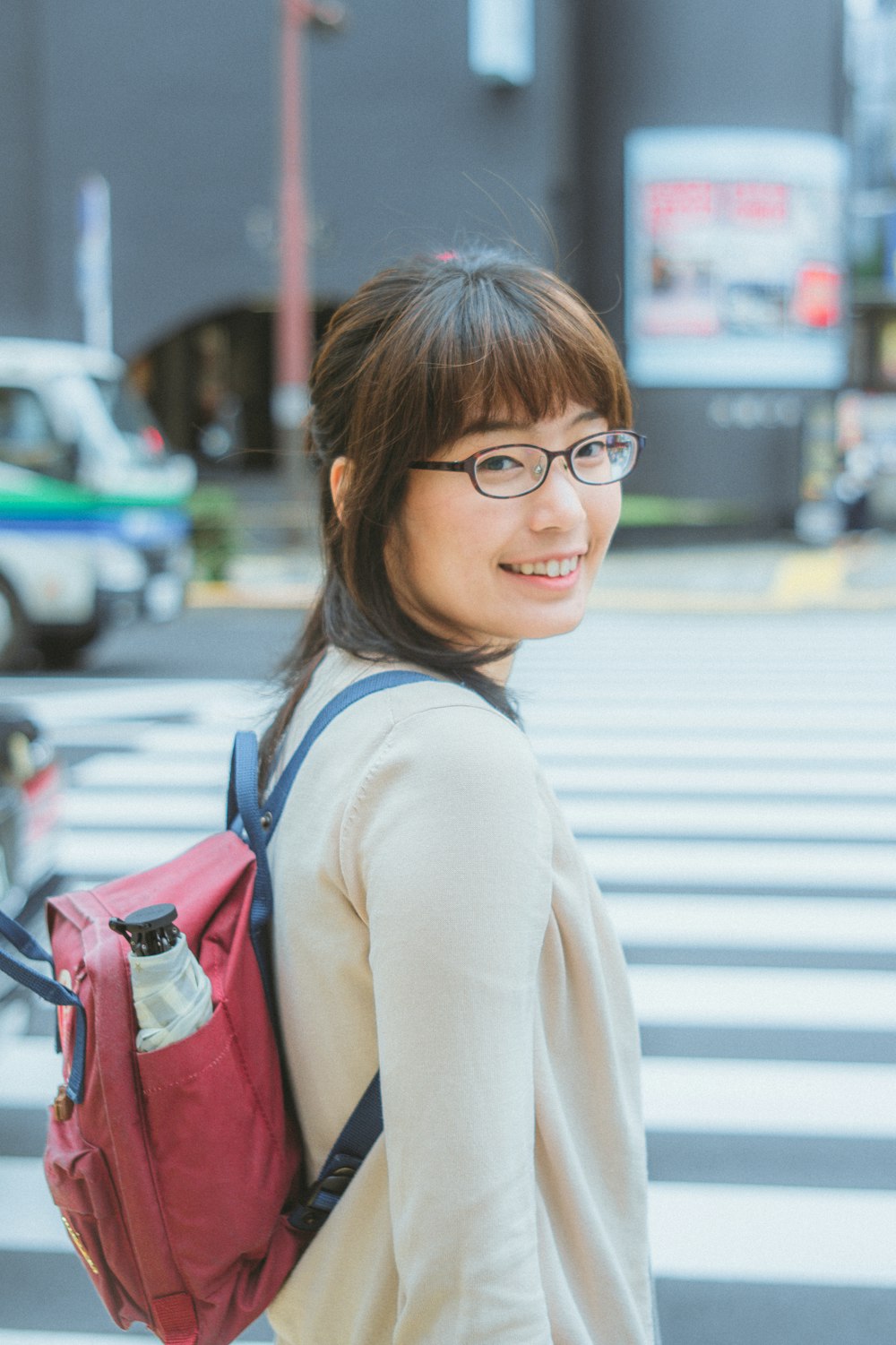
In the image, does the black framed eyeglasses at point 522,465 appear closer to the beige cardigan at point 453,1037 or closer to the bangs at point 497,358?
the bangs at point 497,358

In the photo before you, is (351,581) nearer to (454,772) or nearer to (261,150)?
(454,772)

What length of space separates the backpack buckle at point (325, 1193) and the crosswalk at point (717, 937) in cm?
66

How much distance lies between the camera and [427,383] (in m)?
1.45

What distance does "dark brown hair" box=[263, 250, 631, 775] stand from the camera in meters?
1.45

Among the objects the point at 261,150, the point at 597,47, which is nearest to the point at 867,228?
the point at 597,47

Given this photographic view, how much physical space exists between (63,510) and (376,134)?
13.0 meters

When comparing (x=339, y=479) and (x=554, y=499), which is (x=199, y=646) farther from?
(x=554, y=499)

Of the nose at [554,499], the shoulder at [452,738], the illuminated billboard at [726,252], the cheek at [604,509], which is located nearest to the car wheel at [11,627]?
the cheek at [604,509]

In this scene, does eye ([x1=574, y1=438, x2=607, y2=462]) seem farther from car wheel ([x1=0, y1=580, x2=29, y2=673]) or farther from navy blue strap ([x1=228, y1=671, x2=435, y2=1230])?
car wheel ([x1=0, y1=580, x2=29, y2=673])

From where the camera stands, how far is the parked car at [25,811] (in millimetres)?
3738

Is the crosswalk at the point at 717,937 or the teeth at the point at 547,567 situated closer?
the teeth at the point at 547,567

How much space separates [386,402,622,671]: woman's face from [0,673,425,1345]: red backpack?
149 mm

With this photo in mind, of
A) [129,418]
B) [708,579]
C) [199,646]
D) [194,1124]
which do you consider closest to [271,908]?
[194,1124]

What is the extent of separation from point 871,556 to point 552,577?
840 inches
